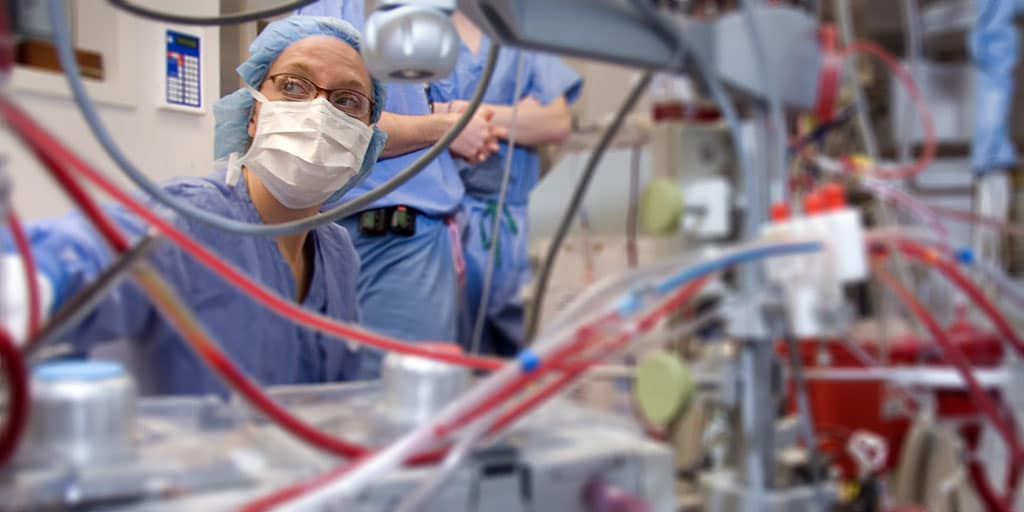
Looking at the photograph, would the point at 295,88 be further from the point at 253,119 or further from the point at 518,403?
the point at 518,403

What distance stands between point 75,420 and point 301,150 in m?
0.31

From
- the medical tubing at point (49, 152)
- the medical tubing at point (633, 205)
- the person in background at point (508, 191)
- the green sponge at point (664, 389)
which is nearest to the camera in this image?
the medical tubing at point (49, 152)

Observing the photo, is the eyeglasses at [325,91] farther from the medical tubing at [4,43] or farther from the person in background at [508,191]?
the medical tubing at [4,43]

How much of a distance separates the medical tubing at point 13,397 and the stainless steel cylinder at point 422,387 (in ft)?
0.59

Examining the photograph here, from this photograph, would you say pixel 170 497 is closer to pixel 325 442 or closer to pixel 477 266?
pixel 325 442

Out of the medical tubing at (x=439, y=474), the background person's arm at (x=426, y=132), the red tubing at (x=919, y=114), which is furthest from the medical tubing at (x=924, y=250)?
the red tubing at (x=919, y=114)

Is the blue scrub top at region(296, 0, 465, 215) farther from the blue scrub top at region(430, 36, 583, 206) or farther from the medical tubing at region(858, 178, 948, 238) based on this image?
the medical tubing at region(858, 178, 948, 238)

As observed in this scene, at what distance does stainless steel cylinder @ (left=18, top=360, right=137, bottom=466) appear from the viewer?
0.35m

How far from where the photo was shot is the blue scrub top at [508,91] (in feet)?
2.39

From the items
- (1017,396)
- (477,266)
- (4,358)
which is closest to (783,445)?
(477,266)

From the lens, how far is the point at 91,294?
1.26 feet

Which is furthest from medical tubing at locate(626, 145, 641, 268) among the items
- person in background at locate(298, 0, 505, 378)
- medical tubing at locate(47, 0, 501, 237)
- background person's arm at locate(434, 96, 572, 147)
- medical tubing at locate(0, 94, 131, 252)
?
medical tubing at locate(0, 94, 131, 252)

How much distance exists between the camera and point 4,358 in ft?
1.11

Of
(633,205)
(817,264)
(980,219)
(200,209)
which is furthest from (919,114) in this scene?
(200,209)
